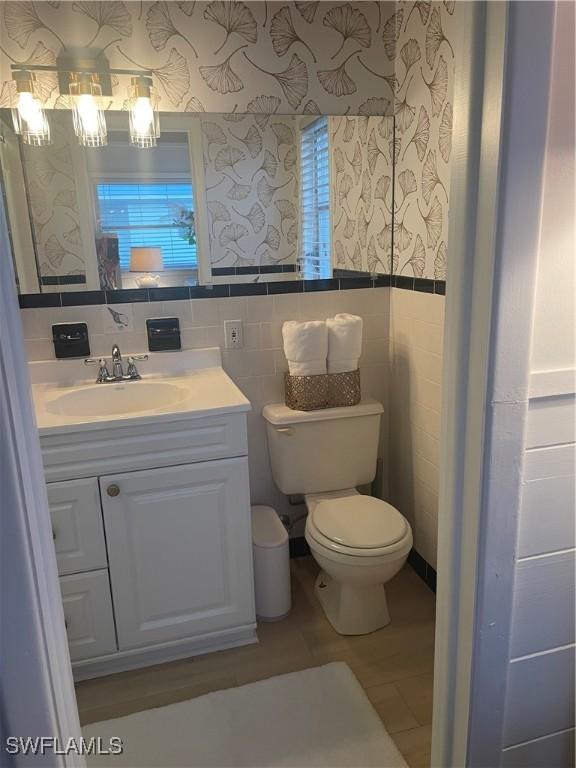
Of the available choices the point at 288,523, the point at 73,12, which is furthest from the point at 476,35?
the point at 288,523

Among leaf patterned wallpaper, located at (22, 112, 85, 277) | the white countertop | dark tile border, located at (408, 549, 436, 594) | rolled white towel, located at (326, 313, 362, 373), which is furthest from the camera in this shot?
dark tile border, located at (408, 549, 436, 594)

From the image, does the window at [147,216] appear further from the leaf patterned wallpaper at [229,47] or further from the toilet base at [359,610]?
the toilet base at [359,610]

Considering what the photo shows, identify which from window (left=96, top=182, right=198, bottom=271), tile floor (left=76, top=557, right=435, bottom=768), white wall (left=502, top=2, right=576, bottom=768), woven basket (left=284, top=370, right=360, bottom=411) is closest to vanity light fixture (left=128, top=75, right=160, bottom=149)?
window (left=96, top=182, right=198, bottom=271)

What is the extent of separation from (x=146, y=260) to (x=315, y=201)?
0.71 m

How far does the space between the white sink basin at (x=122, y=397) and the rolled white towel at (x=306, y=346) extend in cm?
43

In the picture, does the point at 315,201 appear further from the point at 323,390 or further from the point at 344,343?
the point at 323,390

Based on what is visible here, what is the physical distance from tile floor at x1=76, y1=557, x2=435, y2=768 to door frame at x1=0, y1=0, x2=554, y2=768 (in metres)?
0.60

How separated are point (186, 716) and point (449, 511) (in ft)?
3.89

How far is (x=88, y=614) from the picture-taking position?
178 centimetres

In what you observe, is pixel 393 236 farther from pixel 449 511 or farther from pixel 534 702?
pixel 534 702

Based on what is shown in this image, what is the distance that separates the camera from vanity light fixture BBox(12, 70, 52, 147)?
183 centimetres

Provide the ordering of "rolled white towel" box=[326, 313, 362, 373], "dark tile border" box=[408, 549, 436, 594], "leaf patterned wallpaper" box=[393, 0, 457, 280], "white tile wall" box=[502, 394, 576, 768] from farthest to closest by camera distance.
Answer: "dark tile border" box=[408, 549, 436, 594] → "rolled white towel" box=[326, 313, 362, 373] → "leaf patterned wallpaper" box=[393, 0, 457, 280] → "white tile wall" box=[502, 394, 576, 768]

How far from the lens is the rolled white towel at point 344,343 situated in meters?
2.14

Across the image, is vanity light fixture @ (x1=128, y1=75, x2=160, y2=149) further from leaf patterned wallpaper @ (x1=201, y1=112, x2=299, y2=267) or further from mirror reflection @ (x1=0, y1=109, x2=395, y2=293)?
leaf patterned wallpaper @ (x1=201, y1=112, x2=299, y2=267)
